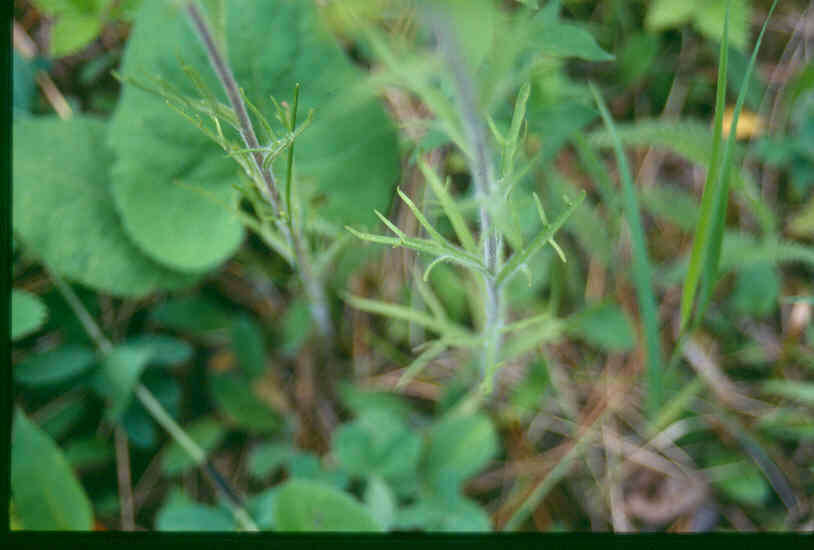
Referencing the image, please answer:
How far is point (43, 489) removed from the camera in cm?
105

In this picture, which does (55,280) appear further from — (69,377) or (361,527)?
(361,527)

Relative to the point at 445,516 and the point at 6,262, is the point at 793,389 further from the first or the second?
the point at 6,262

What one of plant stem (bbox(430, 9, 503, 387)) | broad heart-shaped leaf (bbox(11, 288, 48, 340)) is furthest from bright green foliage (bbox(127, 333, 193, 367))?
plant stem (bbox(430, 9, 503, 387))

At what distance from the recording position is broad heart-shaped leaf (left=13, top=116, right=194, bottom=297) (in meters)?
1.15

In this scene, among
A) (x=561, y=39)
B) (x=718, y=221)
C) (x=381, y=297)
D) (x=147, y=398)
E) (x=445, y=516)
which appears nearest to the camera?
(x=561, y=39)

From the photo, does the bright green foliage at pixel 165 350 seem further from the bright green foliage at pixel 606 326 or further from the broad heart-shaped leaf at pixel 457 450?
the bright green foliage at pixel 606 326

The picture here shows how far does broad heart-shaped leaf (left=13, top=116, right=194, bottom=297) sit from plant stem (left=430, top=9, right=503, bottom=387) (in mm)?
673

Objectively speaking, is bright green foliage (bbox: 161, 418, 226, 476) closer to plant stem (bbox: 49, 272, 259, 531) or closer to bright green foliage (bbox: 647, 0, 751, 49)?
plant stem (bbox: 49, 272, 259, 531)

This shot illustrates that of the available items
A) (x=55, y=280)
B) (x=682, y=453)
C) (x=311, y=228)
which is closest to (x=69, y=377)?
(x=55, y=280)

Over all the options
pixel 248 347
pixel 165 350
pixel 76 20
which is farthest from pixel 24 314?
pixel 76 20

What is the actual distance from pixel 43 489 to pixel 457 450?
73 cm

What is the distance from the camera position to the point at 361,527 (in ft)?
3.20

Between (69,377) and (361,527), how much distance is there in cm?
67

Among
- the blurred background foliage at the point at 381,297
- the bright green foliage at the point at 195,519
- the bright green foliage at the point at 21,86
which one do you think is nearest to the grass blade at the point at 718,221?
the blurred background foliage at the point at 381,297
